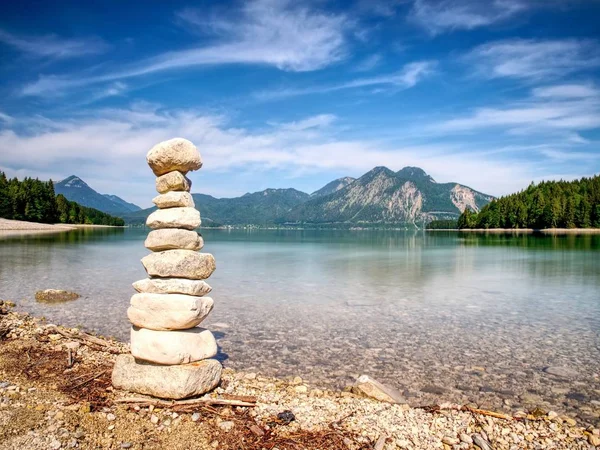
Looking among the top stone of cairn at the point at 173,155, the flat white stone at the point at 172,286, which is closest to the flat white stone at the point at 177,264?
the flat white stone at the point at 172,286

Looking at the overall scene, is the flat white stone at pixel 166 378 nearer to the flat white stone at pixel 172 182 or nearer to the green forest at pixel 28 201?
the flat white stone at pixel 172 182

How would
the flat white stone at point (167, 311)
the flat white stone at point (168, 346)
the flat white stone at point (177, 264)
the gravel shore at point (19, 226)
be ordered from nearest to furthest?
1. the flat white stone at point (168, 346)
2. the flat white stone at point (167, 311)
3. the flat white stone at point (177, 264)
4. the gravel shore at point (19, 226)

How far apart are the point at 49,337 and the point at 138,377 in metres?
6.70

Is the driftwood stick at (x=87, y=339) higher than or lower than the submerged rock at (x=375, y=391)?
higher

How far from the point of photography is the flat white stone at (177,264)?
35.5 ft

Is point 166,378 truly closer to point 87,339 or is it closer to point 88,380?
point 88,380

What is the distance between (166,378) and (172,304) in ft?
5.72

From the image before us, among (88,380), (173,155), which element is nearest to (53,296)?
(88,380)

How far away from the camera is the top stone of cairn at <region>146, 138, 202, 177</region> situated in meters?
11.0

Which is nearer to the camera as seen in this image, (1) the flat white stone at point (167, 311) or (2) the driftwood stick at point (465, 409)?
(2) the driftwood stick at point (465, 409)

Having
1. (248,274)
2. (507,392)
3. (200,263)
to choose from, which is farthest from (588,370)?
(248,274)

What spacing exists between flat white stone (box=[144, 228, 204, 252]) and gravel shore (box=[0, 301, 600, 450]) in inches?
146

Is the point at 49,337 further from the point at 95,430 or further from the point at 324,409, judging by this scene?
the point at 324,409

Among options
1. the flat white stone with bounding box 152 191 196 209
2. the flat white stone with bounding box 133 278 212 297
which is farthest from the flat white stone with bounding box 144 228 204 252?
the flat white stone with bounding box 133 278 212 297
